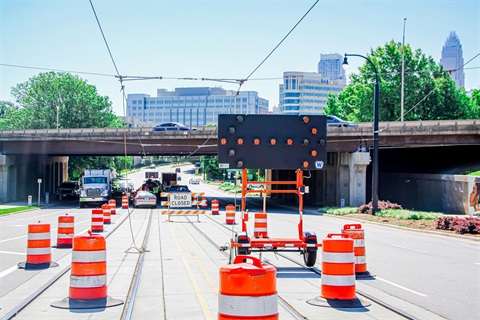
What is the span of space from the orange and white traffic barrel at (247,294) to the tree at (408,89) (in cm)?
7270

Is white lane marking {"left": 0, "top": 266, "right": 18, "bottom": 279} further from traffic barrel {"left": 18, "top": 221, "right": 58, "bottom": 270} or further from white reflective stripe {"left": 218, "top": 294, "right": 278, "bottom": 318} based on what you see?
white reflective stripe {"left": 218, "top": 294, "right": 278, "bottom": 318}

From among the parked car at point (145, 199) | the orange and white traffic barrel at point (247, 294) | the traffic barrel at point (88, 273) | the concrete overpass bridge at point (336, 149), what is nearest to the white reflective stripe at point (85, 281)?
the traffic barrel at point (88, 273)

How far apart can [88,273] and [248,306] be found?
497 centimetres

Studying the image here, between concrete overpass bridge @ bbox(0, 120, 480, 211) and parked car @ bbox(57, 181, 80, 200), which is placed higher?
concrete overpass bridge @ bbox(0, 120, 480, 211)

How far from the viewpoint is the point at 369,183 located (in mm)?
65375

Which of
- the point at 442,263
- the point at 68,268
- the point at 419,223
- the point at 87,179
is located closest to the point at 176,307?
the point at 68,268

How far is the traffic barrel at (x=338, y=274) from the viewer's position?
10547 mm

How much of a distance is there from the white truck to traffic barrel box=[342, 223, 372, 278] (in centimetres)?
4026

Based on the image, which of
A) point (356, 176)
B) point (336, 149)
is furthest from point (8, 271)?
point (356, 176)

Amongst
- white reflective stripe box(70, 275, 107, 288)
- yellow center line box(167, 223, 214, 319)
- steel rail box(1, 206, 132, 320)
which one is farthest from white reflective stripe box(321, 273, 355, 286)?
steel rail box(1, 206, 132, 320)

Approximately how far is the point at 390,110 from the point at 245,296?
249ft

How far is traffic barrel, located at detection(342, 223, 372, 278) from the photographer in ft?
44.3

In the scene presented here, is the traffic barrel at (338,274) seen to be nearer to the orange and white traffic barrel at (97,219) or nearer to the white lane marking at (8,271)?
the white lane marking at (8,271)

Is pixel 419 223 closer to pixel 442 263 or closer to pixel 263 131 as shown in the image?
pixel 442 263
